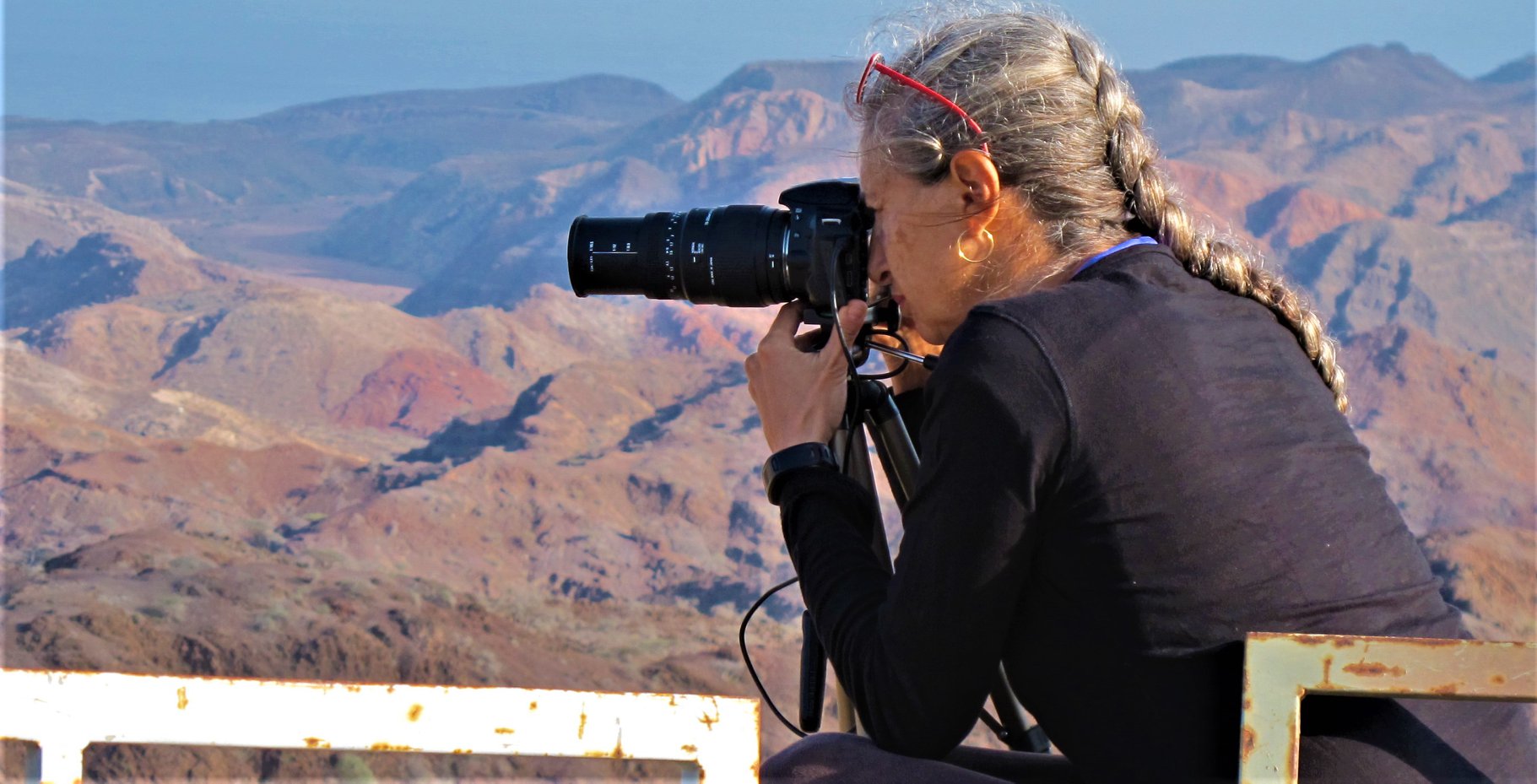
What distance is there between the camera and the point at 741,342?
1875 cm

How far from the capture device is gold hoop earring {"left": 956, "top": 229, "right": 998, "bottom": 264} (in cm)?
131

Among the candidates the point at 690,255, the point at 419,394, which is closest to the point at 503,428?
the point at 419,394

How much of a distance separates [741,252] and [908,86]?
0.47 meters

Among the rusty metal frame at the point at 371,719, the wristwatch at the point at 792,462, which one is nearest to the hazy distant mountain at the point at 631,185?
the wristwatch at the point at 792,462

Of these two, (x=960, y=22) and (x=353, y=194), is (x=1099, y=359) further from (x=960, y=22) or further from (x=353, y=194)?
(x=353, y=194)

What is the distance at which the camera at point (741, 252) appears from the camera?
5.43ft

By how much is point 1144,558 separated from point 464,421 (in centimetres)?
1323

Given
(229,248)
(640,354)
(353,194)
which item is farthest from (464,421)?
Result: (353,194)

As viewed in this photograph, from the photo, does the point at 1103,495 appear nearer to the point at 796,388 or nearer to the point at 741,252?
the point at 796,388

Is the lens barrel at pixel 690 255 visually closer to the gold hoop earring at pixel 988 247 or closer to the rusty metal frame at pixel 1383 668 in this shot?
the gold hoop earring at pixel 988 247

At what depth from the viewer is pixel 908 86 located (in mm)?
1312

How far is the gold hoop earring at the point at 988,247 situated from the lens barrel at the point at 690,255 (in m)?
0.39

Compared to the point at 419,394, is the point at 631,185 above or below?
above

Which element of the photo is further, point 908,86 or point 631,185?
point 631,185
